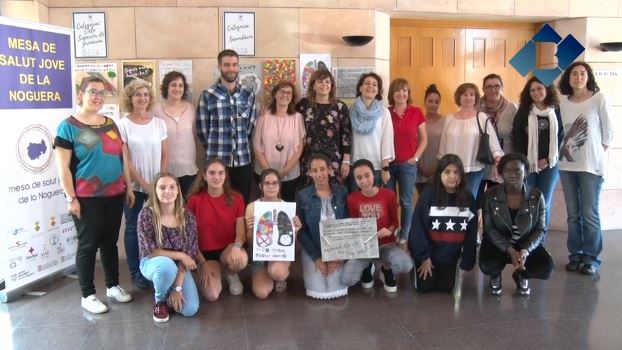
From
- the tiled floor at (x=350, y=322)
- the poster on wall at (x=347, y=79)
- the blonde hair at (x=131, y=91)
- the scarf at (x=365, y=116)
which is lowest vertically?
the tiled floor at (x=350, y=322)

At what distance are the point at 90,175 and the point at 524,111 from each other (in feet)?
10.9

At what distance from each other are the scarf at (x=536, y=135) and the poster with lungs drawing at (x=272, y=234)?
204 centimetres

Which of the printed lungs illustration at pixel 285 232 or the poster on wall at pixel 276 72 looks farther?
the poster on wall at pixel 276 72

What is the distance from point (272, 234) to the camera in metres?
3.42

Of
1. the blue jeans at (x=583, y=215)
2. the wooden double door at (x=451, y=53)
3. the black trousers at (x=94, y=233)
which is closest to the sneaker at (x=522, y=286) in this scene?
the blue jeans at (x=583, y=215)

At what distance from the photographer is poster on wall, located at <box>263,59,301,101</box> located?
4379 mm

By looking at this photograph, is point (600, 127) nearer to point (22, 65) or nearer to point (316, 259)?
point (316, 259)

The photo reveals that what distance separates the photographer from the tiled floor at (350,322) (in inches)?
109

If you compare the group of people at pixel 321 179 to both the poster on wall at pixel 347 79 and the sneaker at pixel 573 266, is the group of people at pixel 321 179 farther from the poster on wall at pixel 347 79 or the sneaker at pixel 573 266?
the poster on wall at pixel 347 79

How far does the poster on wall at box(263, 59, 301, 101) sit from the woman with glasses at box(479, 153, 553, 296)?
1.94 m

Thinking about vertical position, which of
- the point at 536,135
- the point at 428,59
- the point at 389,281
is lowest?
the point at 389,281

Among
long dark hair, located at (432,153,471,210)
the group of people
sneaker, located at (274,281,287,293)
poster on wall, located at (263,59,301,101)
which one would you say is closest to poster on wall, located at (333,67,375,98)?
poster on wall, located at (263,59,301,101)

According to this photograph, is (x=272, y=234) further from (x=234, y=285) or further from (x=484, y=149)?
(x=484, y=149)

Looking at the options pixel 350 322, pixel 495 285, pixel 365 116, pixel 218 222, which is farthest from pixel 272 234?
pixel 495 285
